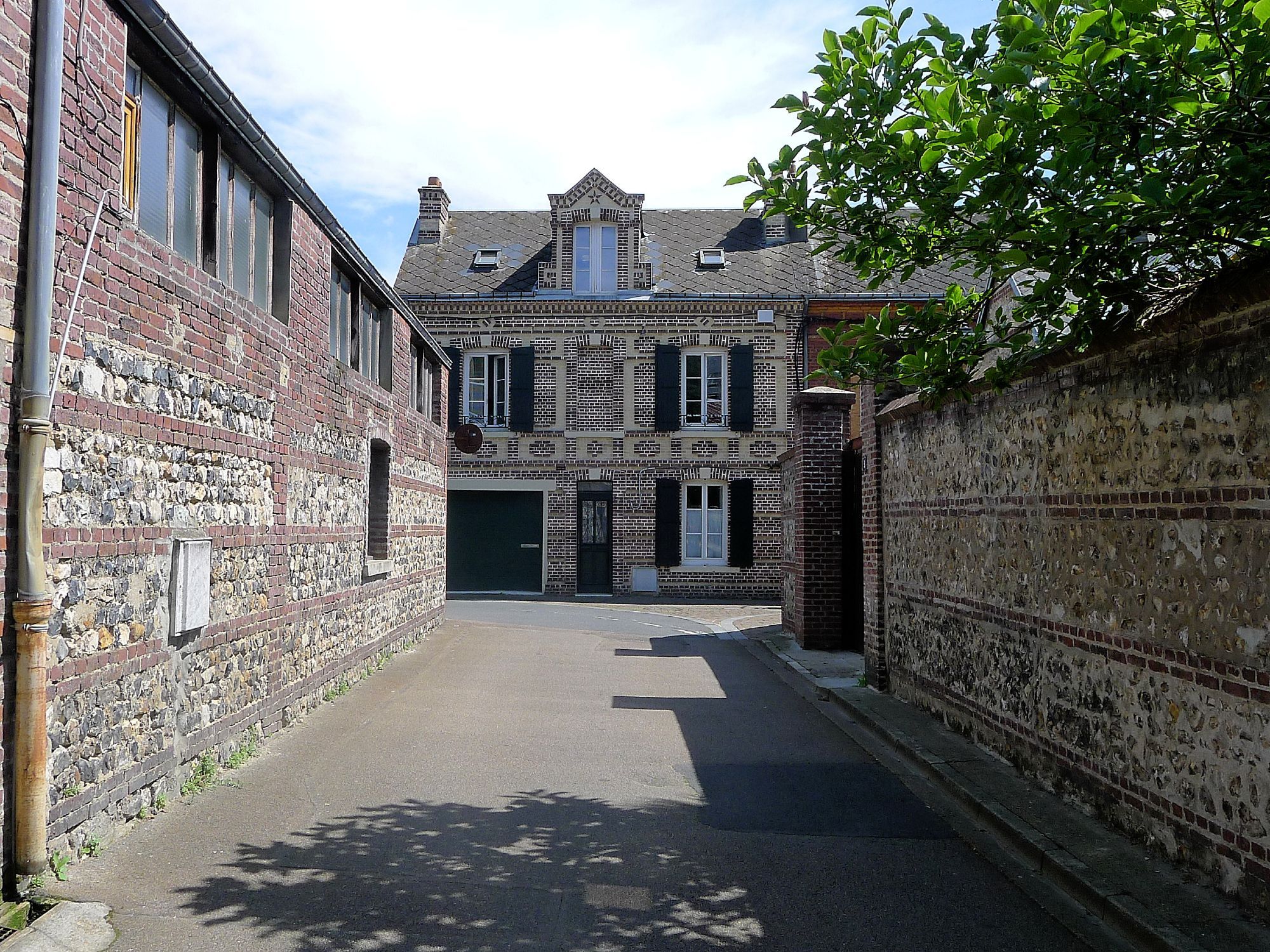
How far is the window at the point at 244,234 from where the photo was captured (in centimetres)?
750

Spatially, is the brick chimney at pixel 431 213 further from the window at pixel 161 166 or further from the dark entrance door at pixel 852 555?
the window at pixel 161 166

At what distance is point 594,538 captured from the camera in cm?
2533

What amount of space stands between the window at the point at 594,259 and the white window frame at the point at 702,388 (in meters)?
2.55

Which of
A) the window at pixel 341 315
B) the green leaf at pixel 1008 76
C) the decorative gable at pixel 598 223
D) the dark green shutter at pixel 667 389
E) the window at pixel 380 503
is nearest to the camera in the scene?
the green leaf at pixel 1008 76

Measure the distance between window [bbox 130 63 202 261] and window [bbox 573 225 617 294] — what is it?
61.4ft

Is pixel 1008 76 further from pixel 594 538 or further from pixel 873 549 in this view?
pixel 594 538

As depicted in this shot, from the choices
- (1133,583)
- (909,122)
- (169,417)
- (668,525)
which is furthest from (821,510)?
(668,525)

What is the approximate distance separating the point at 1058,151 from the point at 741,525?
809 inches

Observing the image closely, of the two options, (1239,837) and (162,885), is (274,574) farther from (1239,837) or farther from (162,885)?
(1239,837)

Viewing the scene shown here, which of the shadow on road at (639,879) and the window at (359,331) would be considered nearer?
the shadow on road at (639,879)

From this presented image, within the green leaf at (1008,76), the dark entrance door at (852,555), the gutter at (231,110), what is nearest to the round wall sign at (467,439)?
the dark entrance door at (852,555)

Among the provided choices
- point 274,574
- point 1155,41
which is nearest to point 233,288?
point 274,574

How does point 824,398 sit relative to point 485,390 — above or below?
below

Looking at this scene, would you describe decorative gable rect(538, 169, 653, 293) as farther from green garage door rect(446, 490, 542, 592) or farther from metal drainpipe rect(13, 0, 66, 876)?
metal drainpipe rect(13, 0, 66, 876)
